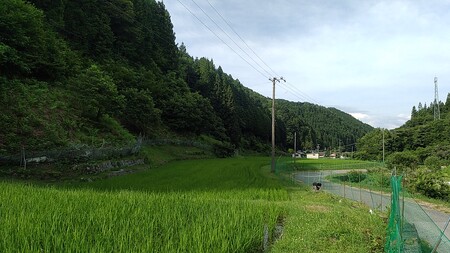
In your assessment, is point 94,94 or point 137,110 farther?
point 137,110

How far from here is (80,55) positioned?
41719 millimetres

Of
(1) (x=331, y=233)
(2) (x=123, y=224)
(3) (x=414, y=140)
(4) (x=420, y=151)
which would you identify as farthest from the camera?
(3) (x=414, y=140)

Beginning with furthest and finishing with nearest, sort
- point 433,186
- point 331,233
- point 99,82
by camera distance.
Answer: point 99,82
point 433,186
point 331,233

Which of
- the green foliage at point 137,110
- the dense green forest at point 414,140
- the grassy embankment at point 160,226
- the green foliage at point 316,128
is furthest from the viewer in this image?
the green foliage at point 316,128

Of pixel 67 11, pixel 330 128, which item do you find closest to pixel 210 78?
pixel 67 11

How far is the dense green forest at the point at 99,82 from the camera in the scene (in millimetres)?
22344

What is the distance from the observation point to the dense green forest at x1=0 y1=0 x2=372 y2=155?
73.3 ft

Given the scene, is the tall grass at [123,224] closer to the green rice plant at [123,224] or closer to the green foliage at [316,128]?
the green rice plant at [123,224]

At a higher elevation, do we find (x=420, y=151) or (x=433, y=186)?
(x=420, y=151)

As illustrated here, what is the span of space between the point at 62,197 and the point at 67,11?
135ft

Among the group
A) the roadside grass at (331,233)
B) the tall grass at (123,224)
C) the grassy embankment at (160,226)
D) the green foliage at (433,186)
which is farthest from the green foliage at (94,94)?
the green foliage at (433,186)

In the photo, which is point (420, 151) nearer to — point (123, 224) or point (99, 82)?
point (99, 82)

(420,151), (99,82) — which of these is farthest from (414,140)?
(99,82)

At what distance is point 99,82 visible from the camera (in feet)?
94.8
